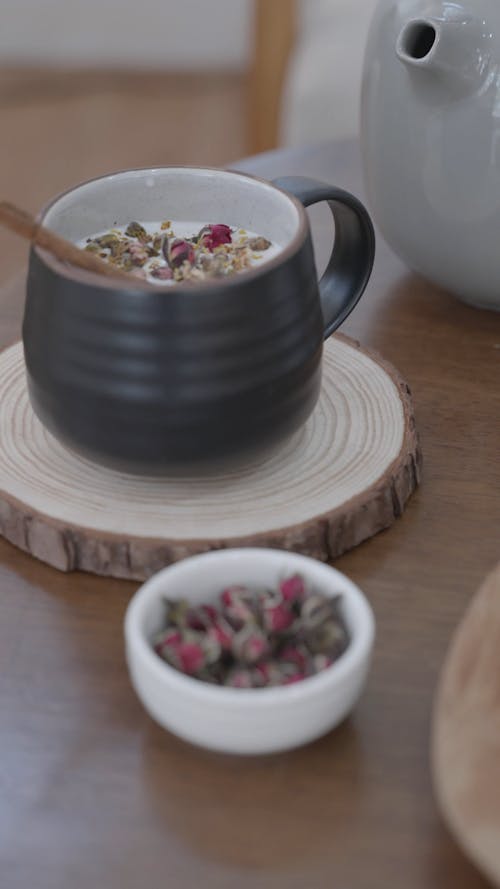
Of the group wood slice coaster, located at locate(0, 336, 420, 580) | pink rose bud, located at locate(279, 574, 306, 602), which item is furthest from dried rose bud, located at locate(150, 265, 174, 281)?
pink rose bud, located at locate(279, 574, 306, 602)

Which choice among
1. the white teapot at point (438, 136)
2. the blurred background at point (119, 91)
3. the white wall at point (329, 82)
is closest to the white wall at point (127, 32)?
the blurred background at point (119, 91)

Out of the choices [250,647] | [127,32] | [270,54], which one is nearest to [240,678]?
[250,647]

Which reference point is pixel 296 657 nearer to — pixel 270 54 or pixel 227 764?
pixel 227 764

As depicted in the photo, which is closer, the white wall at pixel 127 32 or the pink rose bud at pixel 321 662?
the pink rose bud at pixel 321 662

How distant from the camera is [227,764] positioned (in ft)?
2.02

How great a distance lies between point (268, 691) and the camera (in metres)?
0.57

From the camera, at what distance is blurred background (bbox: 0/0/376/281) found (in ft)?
8.70

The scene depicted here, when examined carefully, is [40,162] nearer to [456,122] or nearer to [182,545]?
[456,122]

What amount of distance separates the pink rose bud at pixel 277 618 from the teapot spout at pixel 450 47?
450mm

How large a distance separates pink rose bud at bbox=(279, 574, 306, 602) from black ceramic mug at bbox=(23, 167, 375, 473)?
129 millimetres

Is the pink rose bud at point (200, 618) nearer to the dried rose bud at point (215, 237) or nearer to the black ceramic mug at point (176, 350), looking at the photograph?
the black ceramic mug at point (176, 350)

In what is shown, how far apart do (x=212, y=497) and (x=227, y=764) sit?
20cm

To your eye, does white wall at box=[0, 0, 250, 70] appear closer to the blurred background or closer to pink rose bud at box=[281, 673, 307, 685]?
the blurred background

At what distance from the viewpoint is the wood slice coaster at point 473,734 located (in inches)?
21.2
